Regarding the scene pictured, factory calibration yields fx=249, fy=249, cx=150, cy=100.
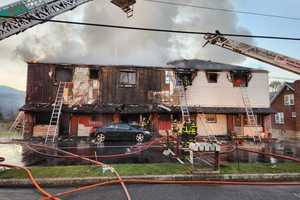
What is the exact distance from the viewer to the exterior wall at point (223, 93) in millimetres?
25266

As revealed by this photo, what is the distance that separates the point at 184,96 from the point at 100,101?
8243mm

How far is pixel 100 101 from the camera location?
23.8m

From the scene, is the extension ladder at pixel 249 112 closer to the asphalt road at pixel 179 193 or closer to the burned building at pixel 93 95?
the burned building at pixel 93 95

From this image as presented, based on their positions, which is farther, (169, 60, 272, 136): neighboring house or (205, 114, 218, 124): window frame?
(205, 114, 218, 124): window frame

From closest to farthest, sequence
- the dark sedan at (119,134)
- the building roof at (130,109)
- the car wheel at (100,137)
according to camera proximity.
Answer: the car wheel at (100,137) < the dark sedan at (119,134) < the building roof at (130,109)

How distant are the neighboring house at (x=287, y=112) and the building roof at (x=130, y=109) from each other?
11.4 metres

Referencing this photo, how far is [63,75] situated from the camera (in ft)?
78.2

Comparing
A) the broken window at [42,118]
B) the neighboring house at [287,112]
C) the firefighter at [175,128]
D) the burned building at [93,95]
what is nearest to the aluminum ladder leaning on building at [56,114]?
the burned building at [93,95]

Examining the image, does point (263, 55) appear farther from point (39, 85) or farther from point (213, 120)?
point (39, 85)

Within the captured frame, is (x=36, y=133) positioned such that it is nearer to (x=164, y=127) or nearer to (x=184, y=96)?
(x=164, y=127)

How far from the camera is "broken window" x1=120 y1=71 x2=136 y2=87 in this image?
24.5 m

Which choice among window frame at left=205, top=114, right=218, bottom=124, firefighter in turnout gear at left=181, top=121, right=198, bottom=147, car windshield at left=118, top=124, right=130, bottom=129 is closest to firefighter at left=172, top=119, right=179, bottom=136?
firefighter in turnout gear at left=181, top=121, right=198, bottom=147

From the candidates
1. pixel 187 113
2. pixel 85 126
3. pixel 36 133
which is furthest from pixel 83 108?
pixel 187 113

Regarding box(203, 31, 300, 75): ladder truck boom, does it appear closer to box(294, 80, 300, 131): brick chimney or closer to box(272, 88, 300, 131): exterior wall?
box(294, 80, 300, 131): brick chimney
